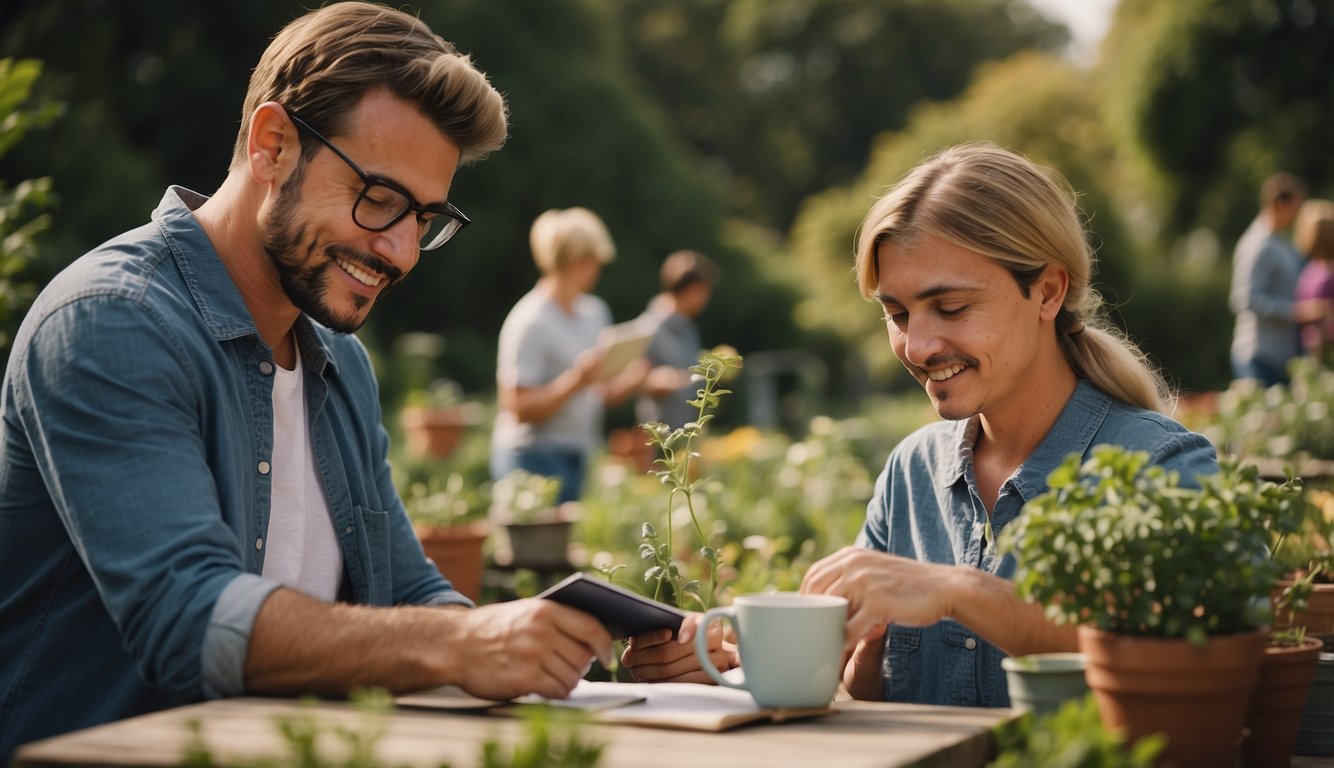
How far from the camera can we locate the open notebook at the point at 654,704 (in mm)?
1573

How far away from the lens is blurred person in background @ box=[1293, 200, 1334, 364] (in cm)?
869

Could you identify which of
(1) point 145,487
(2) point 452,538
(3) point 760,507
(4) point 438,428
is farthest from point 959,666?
(4) point 438,428

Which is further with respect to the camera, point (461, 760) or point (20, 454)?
point (20, 454)

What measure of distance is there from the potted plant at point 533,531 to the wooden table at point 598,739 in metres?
3.25

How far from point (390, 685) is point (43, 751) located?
1.45ft

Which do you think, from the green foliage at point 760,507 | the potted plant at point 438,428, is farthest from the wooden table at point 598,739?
the potted plant at point 438,428

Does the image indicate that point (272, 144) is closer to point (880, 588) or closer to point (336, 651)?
point (336, 651)

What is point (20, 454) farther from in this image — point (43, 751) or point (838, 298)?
point (838, 298)

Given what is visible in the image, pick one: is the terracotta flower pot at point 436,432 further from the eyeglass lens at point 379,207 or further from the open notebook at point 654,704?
the open notebook at point 654,704

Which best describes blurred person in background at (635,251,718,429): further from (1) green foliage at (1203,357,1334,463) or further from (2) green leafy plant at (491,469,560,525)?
(1) green foliage at (1203,357,1334,463)

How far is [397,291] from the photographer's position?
798 inches

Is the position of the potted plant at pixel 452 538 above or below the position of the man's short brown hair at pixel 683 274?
below

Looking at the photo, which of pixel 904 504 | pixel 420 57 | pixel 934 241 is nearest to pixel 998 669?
pixel 904 504

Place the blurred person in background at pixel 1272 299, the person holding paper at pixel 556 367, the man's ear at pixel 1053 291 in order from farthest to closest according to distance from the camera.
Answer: the blurred person in background at pixel 1272 299 → the person holding paper at pixel 556 367 → the man's ear at pixel 1053 291
